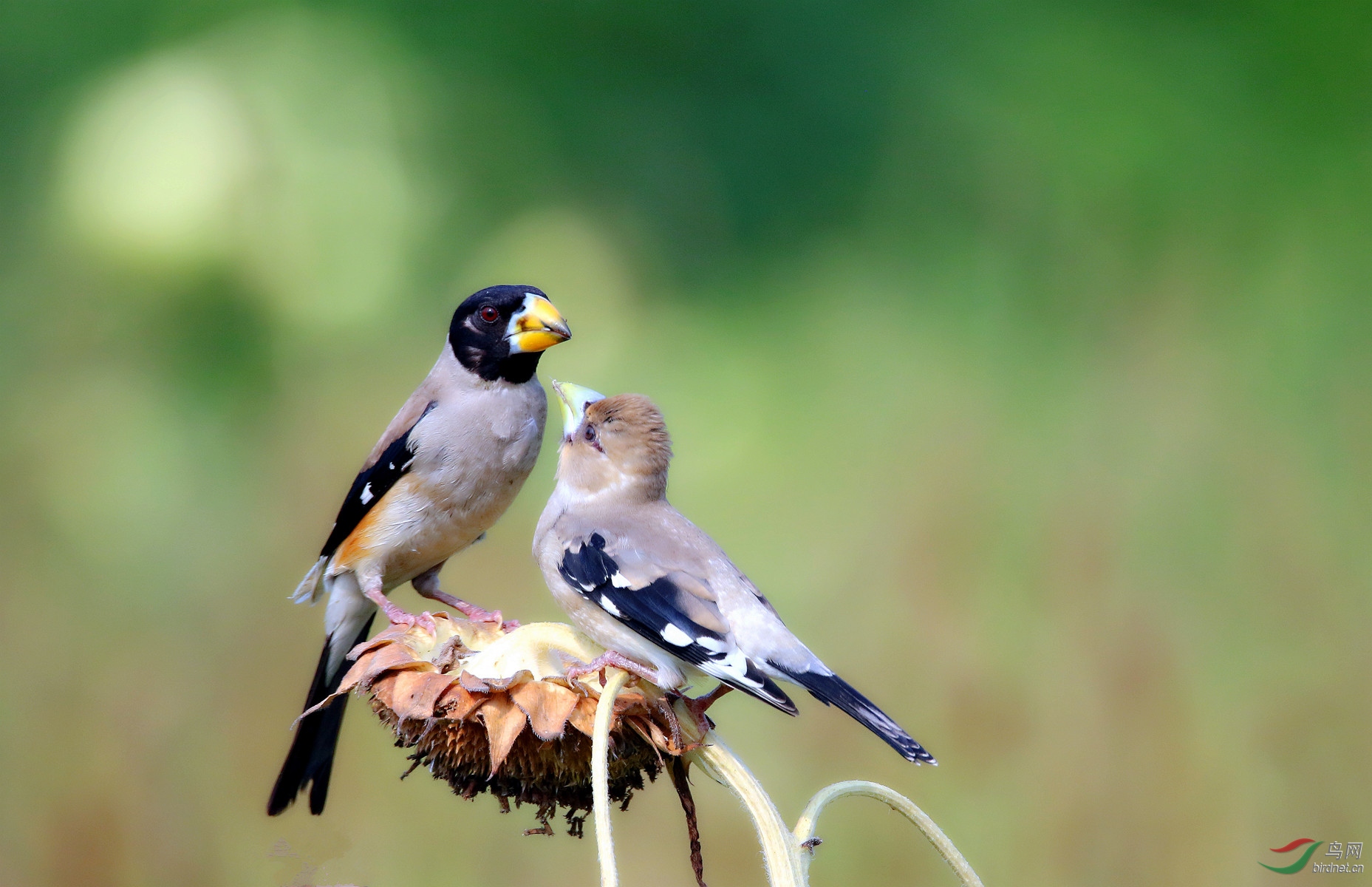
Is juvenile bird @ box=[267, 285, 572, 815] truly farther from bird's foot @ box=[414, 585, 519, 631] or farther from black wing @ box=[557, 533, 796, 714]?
black wing @ box=[557, 533, 796, 714]

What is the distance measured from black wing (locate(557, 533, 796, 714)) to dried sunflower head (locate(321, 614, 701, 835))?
0.21ft

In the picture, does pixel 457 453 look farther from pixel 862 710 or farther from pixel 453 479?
pixel 862 710

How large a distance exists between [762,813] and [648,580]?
0.37 m

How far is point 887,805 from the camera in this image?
110cm

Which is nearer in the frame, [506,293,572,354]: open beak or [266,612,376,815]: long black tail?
[506,293,572,354]: open beak

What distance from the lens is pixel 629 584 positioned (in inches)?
51.1

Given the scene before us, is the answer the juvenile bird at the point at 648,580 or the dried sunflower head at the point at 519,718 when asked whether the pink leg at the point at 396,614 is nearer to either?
the dried sunflower head at the point at 519,718

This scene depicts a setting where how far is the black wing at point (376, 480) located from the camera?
1.80 meters

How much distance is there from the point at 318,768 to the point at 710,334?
6.76 feet

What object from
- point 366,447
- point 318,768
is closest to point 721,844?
point 318,768

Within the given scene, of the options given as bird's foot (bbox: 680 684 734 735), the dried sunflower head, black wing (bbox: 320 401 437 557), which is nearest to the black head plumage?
black wing (bbox: 320 401 437 557)

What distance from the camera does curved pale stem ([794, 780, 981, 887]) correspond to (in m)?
1.01

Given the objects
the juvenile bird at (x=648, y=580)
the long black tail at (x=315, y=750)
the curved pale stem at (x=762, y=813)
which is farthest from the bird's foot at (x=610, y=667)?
the long black tail at (x=315, y=750)

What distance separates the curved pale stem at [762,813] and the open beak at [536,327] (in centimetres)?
76
